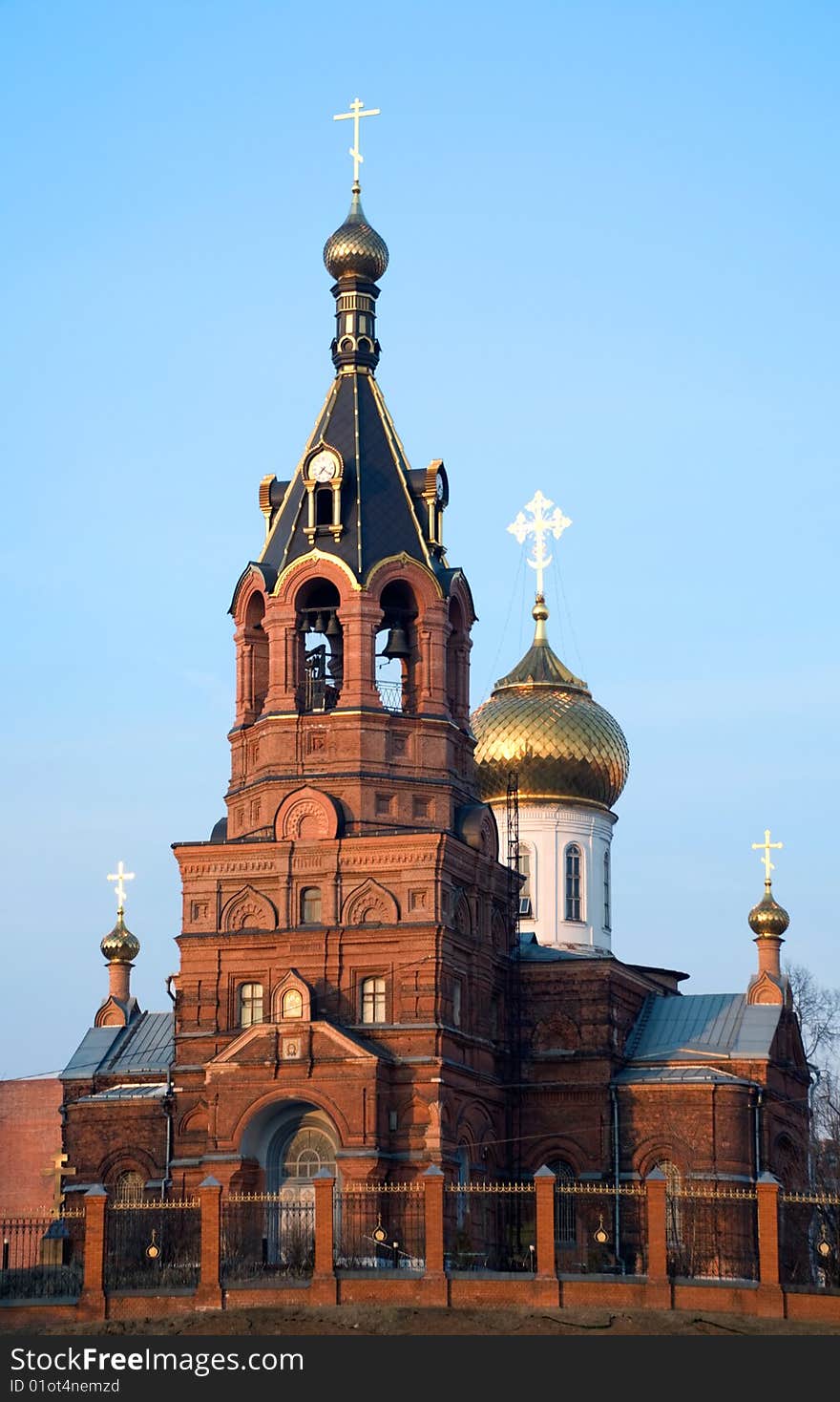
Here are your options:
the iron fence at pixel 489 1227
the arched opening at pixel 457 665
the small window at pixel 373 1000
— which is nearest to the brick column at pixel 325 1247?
the iron fence at pixel 489 1227

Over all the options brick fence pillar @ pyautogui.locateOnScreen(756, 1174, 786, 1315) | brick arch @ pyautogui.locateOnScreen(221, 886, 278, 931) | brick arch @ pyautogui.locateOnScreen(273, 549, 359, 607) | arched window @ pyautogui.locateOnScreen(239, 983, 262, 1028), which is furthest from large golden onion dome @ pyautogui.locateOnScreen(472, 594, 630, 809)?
brick fence pillar @ pyautogui.locateOnScreen(756, 1174, 786, 1315)

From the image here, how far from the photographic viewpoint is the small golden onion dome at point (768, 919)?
4181 cm

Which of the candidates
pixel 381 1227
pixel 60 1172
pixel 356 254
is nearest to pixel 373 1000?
pixel 381 1227

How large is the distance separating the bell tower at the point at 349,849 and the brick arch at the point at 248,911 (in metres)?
0.03

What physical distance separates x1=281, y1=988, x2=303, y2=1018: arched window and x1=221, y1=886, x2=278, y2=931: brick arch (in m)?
1.22

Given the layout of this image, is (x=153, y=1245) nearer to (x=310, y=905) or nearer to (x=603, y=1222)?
(x=310, y=905)

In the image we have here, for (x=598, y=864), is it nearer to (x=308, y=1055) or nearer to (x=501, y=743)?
(x=501, y=743)

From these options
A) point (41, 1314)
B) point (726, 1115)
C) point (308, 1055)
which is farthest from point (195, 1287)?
point (726, 1115)

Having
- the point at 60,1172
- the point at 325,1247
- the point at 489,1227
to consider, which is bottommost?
the point at 325,1247

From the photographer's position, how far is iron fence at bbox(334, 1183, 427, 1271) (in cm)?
3234

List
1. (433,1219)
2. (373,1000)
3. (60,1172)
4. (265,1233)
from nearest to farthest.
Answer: (433,1219) < (265,1233) < (373,1000) < (60,1172)

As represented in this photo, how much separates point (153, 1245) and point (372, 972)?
477 centimetres

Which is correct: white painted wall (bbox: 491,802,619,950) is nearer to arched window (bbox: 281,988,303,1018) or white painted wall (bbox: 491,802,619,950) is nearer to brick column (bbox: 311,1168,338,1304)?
arched window (bbox: 281,988,303,1018)

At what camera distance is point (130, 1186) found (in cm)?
3841
